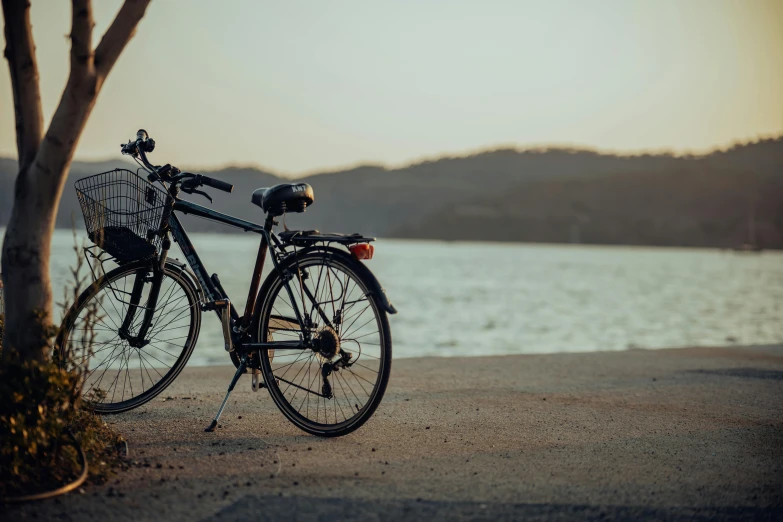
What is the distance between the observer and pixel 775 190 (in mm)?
156500

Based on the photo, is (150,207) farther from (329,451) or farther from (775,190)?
(775,190)

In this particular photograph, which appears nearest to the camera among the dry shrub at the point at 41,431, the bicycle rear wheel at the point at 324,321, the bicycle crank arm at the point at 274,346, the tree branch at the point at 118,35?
the dry shrub at the point at 41,431

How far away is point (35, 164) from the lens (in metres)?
3.66

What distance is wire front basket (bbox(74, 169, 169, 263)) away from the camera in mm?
A: 4383

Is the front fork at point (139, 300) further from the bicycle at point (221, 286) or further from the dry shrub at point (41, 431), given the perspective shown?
the dry shrub at point (41, 431)

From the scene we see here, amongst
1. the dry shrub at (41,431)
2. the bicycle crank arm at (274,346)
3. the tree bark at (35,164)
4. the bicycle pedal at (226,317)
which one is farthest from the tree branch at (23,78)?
the bicycle crank arm at (274,346)

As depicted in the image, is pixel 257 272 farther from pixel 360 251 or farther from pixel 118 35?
pixel 118 35

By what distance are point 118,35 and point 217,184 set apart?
1093 millimetres

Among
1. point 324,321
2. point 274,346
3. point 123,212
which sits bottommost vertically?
point 274,346

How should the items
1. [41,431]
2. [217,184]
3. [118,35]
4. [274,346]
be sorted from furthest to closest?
[217,184] → [274,346] → [118,35] → [41,431]

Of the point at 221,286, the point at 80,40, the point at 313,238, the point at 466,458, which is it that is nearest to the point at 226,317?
the point at 221,286

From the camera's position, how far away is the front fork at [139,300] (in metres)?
4.72

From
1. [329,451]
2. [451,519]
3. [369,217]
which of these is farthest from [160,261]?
[369,217]

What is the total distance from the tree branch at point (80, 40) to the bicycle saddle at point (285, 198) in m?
1.25
